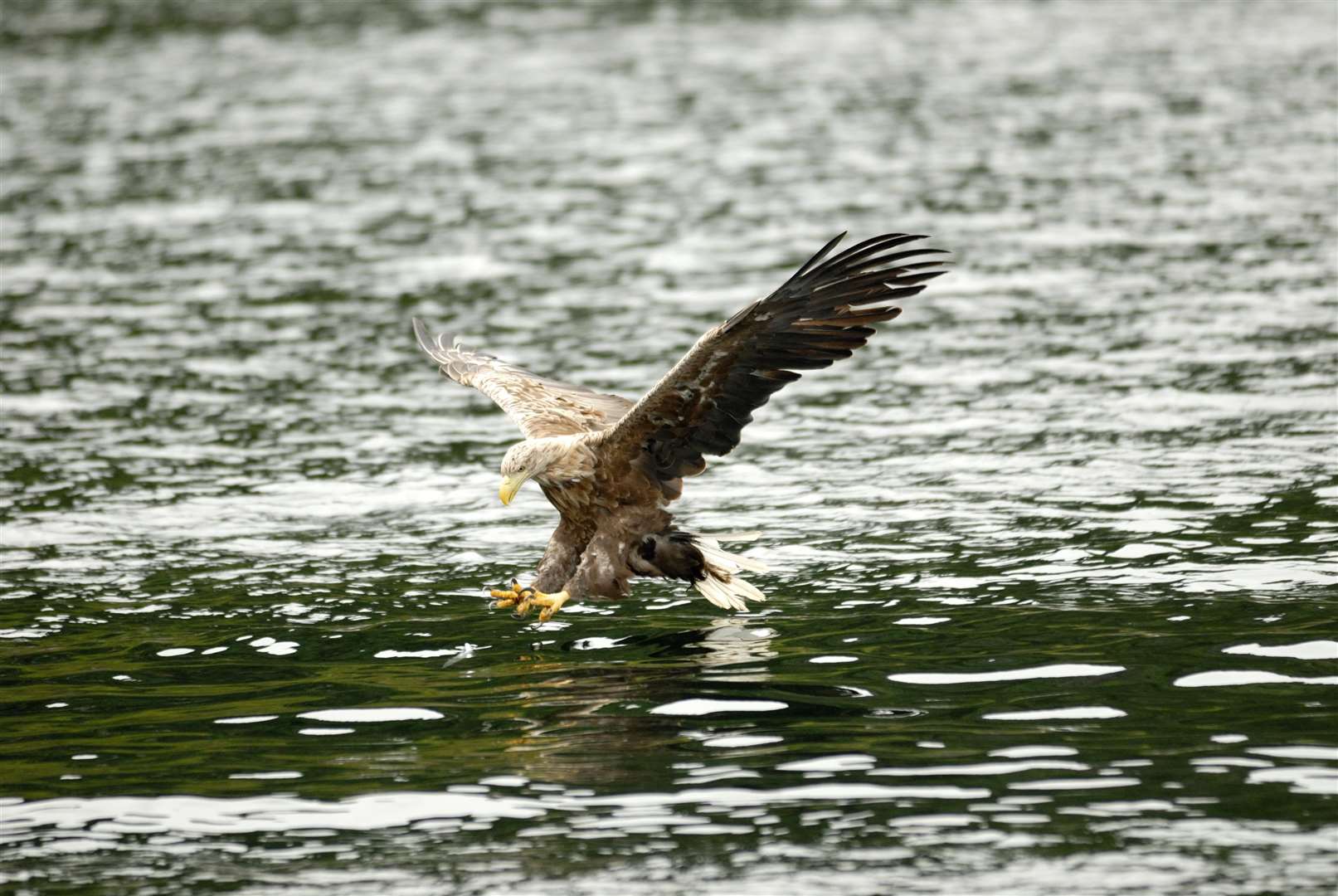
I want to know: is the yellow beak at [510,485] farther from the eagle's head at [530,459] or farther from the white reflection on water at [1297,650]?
the white reflection on water at [1297,650]

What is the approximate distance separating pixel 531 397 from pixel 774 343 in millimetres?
2125

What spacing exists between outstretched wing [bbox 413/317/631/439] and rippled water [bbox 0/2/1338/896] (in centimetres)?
87

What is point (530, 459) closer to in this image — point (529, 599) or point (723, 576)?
point (529, 599)

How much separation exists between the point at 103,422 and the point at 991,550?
666 centimetres

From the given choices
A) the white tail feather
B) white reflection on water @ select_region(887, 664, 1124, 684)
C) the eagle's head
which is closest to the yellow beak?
the eagle's head

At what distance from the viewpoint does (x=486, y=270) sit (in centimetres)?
1798

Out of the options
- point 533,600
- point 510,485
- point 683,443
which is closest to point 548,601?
point 533,600

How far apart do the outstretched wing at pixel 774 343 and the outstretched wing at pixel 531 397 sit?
989 millimetres

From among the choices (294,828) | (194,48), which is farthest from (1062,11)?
(294,828)

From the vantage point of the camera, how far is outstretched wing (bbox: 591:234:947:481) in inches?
320

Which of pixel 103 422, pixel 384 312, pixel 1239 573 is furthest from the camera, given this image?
pixel 384 312

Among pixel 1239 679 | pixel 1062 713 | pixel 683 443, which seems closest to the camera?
pixel 1062 713

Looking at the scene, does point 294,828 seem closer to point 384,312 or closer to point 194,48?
point 384,312

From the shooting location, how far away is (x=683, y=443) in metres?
8.57
